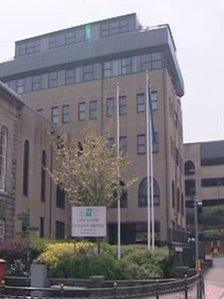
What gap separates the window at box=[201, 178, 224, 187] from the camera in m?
86.9

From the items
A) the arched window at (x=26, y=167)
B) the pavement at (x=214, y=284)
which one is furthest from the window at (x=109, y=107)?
the pavement at (x=214, y=284)

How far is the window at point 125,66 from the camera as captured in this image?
194ft

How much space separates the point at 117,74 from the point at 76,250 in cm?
3599

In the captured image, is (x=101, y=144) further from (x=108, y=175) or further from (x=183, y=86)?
(x=183, y=86)

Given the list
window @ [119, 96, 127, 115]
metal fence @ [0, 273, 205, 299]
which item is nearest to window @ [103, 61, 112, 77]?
window @ [119, 96, 127, 115]

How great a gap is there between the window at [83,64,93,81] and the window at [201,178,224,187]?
3267cm

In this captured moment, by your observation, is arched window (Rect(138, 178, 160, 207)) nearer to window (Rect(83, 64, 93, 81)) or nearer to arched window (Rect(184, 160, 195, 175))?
window (Rect(83, 64, 93, 81))

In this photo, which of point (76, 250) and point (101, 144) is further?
point (101, 144)

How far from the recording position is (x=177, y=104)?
67.9 metres

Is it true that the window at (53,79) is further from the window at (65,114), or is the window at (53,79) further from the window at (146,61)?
the window at (146,61)

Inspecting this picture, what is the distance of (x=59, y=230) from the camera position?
4972cm

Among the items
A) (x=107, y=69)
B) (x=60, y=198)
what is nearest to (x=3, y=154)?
(x=60, y=198)

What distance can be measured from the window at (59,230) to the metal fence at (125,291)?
99.0ft

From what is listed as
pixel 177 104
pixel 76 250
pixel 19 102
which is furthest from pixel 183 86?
pixel 76 250
